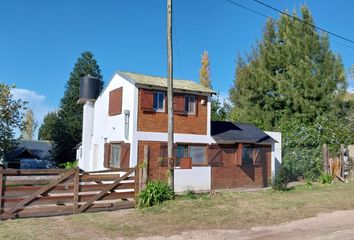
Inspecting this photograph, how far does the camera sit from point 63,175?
36.3ft

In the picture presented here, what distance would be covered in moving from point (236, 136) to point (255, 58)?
57.9 ft

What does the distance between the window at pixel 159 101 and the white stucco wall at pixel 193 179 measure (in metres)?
3.06

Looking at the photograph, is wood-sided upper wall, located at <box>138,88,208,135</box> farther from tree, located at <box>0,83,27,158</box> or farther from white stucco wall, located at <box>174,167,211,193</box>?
tree, located at <box>0,83,27,158</box>

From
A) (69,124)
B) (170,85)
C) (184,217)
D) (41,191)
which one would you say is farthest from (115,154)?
(69,124)

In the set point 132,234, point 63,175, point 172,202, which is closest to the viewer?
point 132,234

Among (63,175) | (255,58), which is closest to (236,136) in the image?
(63,175)

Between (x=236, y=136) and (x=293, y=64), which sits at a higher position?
(x=293, y=64)

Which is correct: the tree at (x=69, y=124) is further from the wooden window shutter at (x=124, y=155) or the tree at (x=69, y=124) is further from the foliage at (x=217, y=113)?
the wooden window shutter at (x=124, y=155)

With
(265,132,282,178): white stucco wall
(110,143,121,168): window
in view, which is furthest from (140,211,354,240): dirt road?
(265,132,282,178): white stucco wall

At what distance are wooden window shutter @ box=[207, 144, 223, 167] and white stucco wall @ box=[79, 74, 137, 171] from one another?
4.11 m

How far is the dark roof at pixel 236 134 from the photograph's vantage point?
19672 millimetres

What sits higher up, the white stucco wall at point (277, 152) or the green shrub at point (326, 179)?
the white stucco wall at point (277, 152)

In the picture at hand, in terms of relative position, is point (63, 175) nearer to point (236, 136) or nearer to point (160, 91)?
point (160, 91)

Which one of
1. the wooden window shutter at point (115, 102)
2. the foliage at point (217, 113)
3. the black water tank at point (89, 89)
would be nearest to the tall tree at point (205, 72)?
the foliage at point (217, 113)
